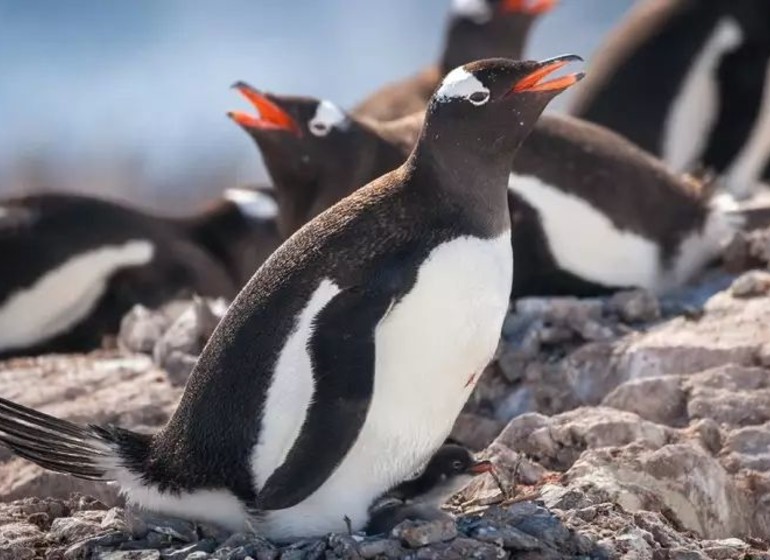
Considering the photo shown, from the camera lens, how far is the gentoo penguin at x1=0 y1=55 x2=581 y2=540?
148 inches

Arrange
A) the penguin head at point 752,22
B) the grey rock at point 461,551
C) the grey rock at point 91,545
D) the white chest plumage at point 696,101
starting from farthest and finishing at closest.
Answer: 1. the penguin head at point 752,22
2. the white chest plumage at point 696,101
3. the grey rock at point 91,545
4. the grey rock at point 461,551

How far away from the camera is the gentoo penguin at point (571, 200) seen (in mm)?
6098

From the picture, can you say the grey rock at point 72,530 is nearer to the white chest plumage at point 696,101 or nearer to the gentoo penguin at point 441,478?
the gentoo penguin at point 441,478

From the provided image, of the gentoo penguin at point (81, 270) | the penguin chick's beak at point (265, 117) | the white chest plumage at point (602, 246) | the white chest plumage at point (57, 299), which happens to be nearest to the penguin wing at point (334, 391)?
the penguin chick's beak at point (265, 117)

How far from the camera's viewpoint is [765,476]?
14.7 ft

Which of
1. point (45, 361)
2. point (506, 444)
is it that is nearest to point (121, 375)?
point (45, 361)

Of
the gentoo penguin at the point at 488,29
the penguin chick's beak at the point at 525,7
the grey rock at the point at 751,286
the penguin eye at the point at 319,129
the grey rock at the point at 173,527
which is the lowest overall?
the grey rock at the point at 173,527

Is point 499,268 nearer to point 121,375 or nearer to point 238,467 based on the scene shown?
point 238,467

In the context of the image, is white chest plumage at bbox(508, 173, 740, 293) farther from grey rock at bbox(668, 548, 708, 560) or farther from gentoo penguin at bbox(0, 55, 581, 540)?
grey rock at bbox(668, 548, 708, 560)

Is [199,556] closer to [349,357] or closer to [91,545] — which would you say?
[91,545]

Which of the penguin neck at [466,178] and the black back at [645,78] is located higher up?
the black back at [645,78]

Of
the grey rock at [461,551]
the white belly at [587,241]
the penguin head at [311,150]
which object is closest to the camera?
the grey rock at [461,551]

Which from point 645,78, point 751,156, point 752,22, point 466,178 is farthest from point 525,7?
point 466,178

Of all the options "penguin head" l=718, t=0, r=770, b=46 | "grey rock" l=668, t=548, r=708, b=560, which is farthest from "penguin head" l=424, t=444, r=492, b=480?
"penguin head" l=718, t=0, r=770, b=46
